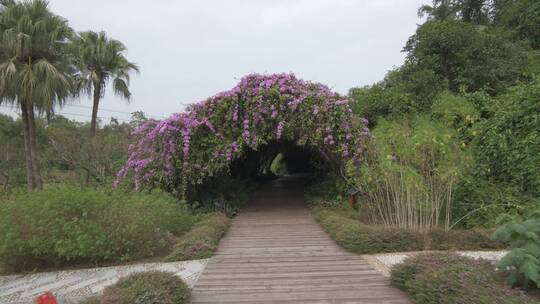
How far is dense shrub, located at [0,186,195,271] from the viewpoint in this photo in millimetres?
4984

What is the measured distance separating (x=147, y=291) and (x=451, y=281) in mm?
2692

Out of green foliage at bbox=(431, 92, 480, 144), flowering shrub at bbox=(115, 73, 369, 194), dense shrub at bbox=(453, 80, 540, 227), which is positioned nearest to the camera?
dense shrub at bbox=(453, 80, 540, 227)

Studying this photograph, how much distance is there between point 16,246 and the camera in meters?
4.96

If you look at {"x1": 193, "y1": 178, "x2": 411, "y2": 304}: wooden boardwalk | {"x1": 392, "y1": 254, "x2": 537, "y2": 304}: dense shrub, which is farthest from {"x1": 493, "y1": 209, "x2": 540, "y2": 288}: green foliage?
{"x1": 193, "y1": 178, "x2": 411, "y2": 304}: wooden boardwalk

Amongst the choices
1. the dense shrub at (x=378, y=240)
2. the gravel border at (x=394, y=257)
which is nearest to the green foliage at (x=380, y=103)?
the dense shrub at (x=378, y=240)

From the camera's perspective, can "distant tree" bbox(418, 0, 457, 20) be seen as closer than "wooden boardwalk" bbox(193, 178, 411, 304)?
No

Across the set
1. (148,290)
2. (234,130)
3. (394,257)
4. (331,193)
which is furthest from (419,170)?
(148,290)

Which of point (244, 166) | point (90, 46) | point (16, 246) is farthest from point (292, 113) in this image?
point (90, 46)

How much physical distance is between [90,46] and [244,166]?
8651mm

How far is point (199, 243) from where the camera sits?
5578 millimetres

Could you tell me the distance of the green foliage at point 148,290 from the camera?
3.32m

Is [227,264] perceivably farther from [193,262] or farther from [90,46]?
[90,46]

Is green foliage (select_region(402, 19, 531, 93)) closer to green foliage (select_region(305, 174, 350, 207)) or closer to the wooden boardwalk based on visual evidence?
green foliage (select_region(305, 174, 350, 207))

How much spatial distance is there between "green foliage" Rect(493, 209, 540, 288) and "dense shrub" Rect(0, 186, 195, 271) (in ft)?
14.6
